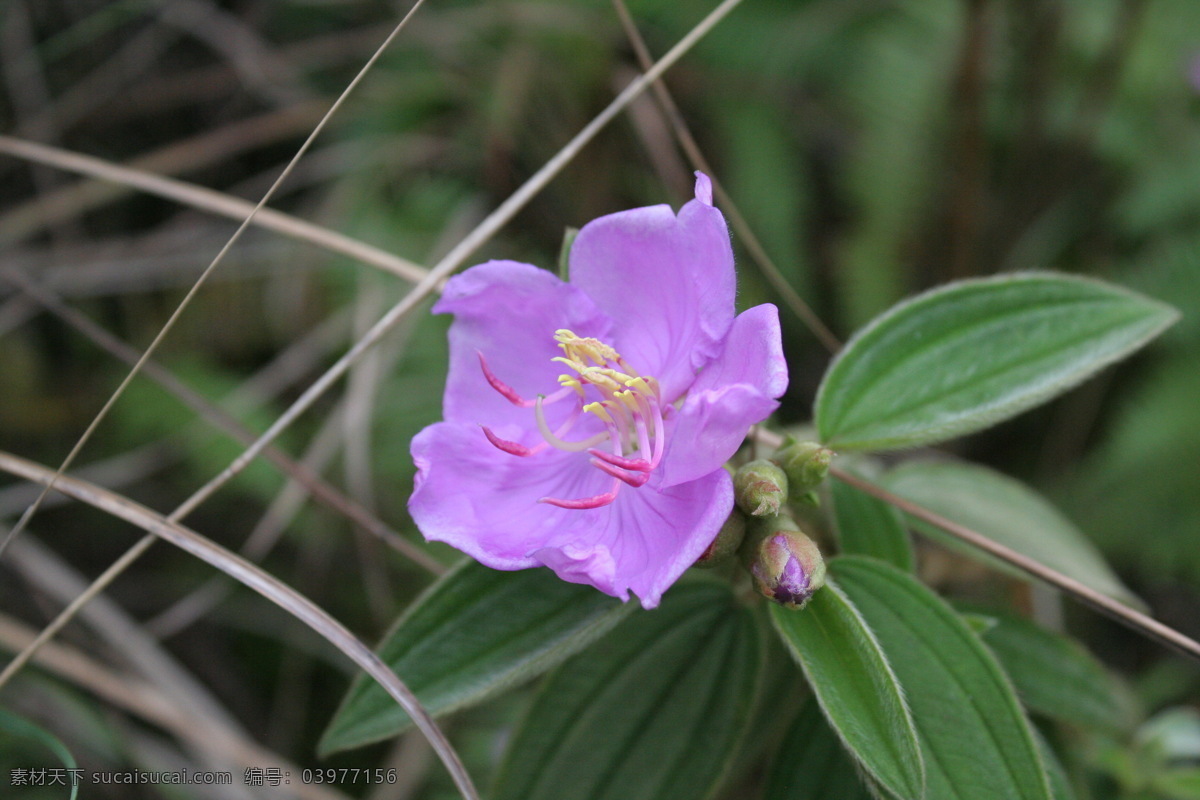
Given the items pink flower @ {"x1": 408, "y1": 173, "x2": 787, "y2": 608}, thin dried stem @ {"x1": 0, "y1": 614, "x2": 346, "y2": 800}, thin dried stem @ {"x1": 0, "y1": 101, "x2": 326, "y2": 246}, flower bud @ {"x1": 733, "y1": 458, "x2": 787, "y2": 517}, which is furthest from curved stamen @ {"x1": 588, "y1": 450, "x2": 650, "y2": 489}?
thin dried stem @ {"x1": 0, "y1": 101, "x2": 326, "y2": 246}

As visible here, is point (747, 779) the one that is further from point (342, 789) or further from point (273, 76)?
point (273, 76)

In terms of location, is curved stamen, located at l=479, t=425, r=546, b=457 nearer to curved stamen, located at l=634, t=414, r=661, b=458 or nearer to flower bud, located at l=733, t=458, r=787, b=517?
curved stamen, located at l=634, t=414, r=661, b=458

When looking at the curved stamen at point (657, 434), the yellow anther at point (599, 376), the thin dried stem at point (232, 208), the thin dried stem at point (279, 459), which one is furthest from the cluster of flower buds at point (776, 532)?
the thin dried stem at point (232, 208)

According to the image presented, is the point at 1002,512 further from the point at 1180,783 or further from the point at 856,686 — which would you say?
the point at 856,686

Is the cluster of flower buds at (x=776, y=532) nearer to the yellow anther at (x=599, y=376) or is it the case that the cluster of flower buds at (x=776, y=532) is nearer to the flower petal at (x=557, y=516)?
the flower petal at (x=557, y=516)

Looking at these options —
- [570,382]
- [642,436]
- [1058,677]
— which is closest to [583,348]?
[570,382]

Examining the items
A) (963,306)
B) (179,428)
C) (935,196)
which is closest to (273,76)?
(179,428)

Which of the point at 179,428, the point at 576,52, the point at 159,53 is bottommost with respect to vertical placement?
Answer: the point at 179,428
